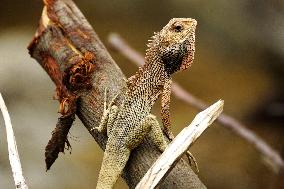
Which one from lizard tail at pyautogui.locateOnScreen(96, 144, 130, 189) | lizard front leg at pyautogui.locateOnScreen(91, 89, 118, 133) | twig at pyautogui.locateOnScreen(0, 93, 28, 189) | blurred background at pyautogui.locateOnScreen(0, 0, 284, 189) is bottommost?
twig at pyautogui.locateOnScreen(0, 93, 28, 189)

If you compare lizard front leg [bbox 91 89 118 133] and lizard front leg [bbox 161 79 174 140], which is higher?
lizard front leg [bbox 161 79 174 140]

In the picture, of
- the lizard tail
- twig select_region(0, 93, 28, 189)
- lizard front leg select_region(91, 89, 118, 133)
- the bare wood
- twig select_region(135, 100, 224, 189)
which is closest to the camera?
twig select_region(135, 100, 224, 189)

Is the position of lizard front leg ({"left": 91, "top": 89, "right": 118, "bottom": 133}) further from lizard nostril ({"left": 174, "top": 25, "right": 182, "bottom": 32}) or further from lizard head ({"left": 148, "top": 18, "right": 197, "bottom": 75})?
lizard nostril ({"left": 174, "top": 25, "right": 182, "bottom": 32})

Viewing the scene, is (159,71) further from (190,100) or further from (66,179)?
(66,179)

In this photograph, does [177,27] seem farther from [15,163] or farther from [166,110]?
[15,163]

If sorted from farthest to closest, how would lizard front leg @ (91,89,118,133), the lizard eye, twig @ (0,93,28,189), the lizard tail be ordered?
the lizard eye
lizard front leg @ (91,89,118,133)
the lizard tail
twig @ (0,93,28,189)

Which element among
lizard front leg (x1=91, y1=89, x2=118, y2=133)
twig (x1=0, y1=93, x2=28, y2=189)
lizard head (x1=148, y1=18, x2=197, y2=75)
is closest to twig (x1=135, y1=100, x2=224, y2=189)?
twig (x1=0, y1=93, x2=28, y2=189)

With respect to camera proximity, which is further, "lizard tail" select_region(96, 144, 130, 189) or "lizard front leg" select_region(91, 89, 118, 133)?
"lizard front leg" select_region(91, 89, 118, 133)

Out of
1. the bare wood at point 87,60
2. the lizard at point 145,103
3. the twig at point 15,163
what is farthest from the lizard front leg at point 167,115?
the twig at point 15,163
